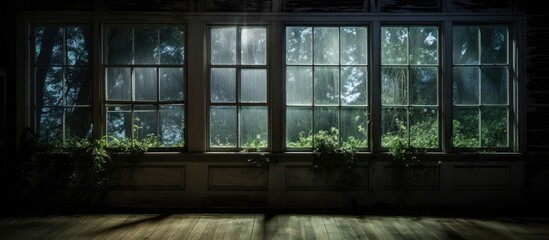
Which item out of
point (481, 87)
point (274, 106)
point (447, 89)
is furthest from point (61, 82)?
point (481, 87)

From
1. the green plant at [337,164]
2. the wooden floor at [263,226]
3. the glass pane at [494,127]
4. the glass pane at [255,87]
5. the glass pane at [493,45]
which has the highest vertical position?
the glass pane at [493,45]

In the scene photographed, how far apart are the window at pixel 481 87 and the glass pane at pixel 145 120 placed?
3860 millimetres

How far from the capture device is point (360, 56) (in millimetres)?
6355

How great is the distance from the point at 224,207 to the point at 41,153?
2.39m

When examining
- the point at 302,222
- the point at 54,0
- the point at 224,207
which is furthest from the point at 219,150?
the point at 54,0

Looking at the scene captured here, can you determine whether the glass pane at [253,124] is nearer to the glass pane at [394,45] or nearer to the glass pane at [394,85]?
the glass pane at [394,85]

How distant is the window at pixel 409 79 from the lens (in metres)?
6.34

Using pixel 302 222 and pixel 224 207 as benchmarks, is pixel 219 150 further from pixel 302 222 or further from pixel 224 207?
pixel 302 222

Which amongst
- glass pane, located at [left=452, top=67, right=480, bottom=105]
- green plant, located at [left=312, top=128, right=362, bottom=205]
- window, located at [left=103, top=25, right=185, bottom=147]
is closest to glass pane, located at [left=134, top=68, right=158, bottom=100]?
window, located at [left=103, top=25, right=185, bottom=147]

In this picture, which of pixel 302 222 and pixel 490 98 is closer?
pixel 302 222

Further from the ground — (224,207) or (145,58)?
(145,58)

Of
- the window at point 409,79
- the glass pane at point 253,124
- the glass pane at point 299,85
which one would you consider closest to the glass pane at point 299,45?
the glass pane at point 299,85

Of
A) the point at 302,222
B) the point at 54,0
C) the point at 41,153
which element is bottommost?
the point at 302,222

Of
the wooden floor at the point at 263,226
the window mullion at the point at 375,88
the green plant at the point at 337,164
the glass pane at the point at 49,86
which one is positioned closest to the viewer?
the wooden floor at the point at 263,226
